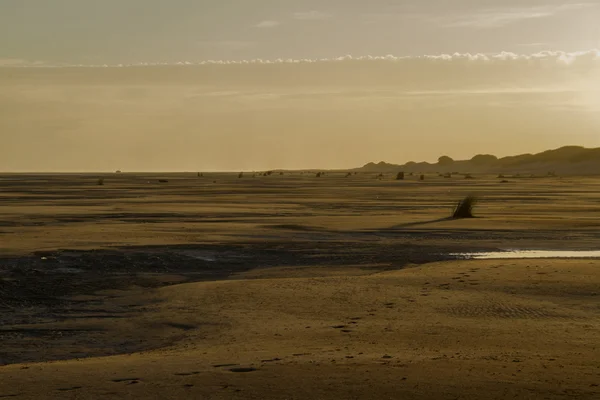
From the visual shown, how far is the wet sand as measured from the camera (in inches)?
331

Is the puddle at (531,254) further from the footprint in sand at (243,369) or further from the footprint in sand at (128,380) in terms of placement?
the footprint in sand at (128,380)

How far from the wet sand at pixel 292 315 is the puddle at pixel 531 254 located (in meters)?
0.76

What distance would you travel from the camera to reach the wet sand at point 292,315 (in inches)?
331

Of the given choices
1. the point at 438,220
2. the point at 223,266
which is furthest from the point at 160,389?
the point at 438,220

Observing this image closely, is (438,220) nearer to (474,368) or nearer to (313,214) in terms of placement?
(313,214)

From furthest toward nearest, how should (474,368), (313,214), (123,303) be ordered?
(313,214)
(123,303)
(474,368)

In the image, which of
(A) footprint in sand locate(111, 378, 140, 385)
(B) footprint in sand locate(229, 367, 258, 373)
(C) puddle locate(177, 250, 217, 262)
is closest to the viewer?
(A) footprint in sand locate(111, 378, 140, 385)

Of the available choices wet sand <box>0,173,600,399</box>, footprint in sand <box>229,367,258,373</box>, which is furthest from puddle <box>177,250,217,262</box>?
footprint in sand <box>229,367,258,373</box>

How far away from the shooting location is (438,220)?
3036 centimetres

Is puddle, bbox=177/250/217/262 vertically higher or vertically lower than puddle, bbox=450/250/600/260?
higher

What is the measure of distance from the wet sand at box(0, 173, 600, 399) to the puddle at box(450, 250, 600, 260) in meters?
0.76

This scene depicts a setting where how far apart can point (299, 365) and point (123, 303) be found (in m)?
5.54

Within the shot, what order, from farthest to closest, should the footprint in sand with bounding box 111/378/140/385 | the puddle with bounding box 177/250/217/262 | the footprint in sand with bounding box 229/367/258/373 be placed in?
the puddle with bounding box 177/250/217/262 → the footprint in sand with bounding box 229/367/258/373 → the footprint in sand with bounding box 111/378/140/385

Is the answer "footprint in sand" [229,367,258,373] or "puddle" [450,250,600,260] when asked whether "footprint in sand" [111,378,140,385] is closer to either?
"footprint in sand" [229,367,258,373]
